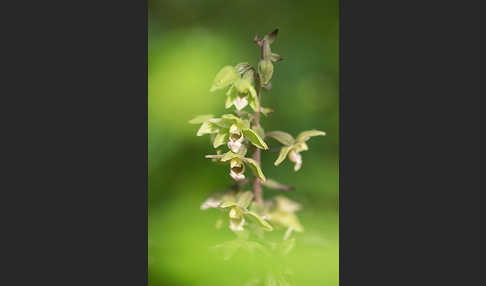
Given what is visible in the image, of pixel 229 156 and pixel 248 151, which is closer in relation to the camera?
pixel 229 156

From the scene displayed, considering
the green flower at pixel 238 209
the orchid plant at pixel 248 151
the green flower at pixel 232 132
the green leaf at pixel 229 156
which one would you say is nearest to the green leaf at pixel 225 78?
the orchid plant at pixel 248 151

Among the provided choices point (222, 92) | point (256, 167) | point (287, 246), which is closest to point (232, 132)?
point (256, 167)

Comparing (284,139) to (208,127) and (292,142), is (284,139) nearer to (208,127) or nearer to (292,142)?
(292,142)

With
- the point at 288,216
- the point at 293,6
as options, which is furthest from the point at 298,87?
the point at 288,216

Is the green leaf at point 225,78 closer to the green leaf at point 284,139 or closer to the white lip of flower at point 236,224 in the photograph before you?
the green leaf at point 284,139

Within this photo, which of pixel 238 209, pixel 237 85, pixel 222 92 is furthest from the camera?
pixel 222 92

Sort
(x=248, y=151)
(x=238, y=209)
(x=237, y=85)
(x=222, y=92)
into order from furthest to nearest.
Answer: (x=222, y=92), (x=248, y=151), (x=238, y=209), (x=237, y=85)
